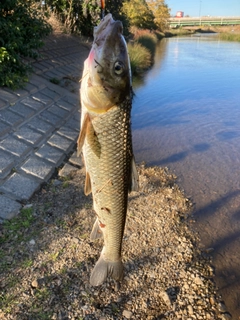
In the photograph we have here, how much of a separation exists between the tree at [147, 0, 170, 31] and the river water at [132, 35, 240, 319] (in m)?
47.1

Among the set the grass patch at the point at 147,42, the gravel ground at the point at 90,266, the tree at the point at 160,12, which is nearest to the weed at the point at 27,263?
the gravel ground at the point at 90,266

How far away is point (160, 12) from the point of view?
6053cm

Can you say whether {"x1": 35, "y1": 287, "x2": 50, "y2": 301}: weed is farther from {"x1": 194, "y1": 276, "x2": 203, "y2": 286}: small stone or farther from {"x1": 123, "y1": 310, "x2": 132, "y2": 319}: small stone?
{"x1": 194, "y1": 276, "x2": 203, "y2": 286}: small stone

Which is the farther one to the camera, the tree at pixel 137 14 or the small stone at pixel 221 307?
the tree at pixel 137 14

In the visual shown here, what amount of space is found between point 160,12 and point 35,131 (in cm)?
6024

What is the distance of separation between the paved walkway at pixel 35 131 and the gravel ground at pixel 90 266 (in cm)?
33

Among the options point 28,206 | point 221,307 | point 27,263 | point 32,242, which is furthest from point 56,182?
point 221,307

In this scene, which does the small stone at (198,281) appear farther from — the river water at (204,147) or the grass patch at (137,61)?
the grass patch at (137,61)

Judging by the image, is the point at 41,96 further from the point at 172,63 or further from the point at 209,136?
the point at 172,63

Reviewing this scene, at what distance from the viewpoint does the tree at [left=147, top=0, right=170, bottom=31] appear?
5984 centimetres

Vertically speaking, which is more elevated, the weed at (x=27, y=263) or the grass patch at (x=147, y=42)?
the weed at (x=27, y=263)

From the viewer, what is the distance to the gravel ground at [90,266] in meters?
3.33

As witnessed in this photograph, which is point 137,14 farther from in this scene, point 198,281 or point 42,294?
point 42,294

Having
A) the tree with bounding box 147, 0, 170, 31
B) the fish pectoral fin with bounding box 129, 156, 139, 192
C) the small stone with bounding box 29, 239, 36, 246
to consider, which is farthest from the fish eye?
the tree with bounding box 147, 0, 170, 31
